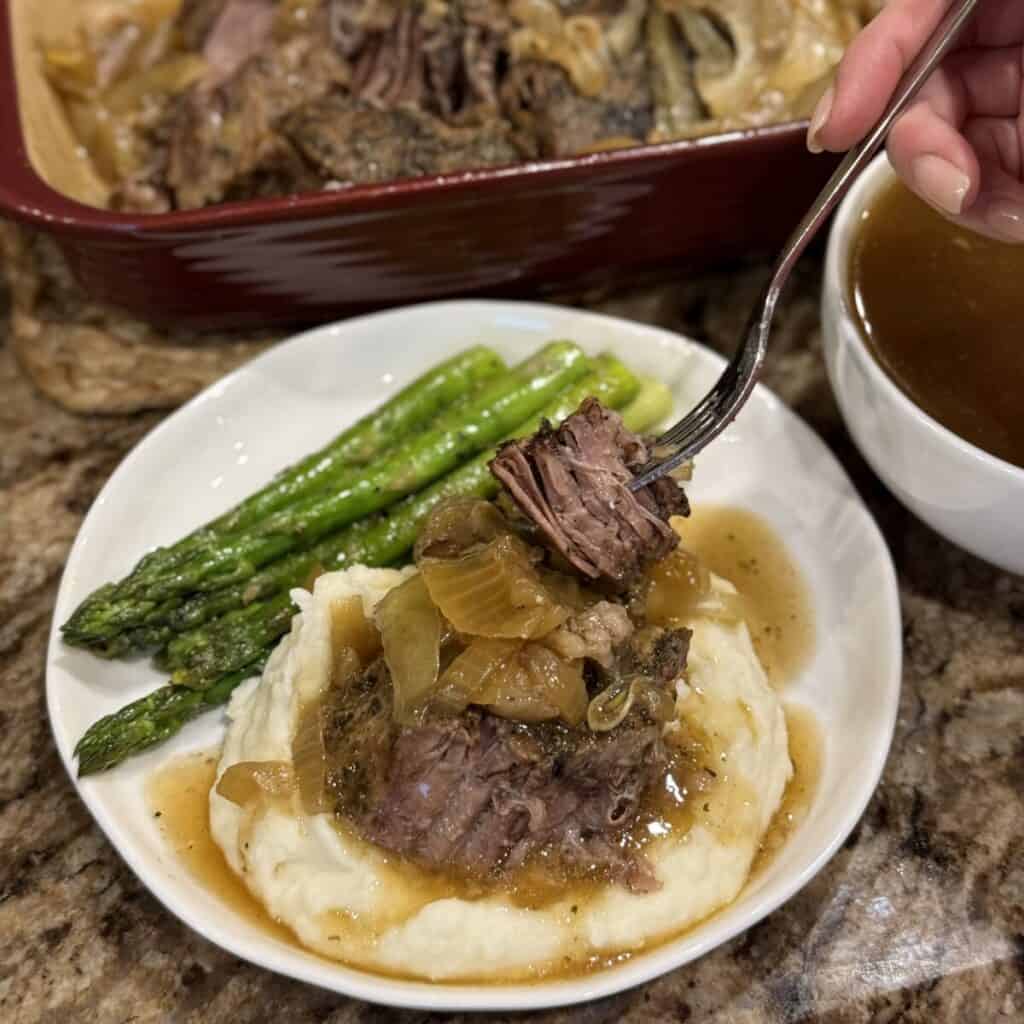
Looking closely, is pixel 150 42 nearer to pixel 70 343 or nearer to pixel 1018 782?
pixel 70 343

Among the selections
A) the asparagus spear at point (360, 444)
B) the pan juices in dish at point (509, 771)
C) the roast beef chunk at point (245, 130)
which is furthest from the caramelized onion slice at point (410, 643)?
the roast beef chunk at point (245, 130)

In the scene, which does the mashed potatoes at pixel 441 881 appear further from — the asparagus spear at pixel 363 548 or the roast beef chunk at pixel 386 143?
the roast beef chunk at pixel 386 143

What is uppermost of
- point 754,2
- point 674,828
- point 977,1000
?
point 754,2

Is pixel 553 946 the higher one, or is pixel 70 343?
pixel 70 343

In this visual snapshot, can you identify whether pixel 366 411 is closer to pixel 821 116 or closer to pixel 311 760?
pixel 311 760

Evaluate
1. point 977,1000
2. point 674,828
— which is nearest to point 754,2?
point 674,828

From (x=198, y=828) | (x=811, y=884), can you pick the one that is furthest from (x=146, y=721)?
(x=811, y=884)

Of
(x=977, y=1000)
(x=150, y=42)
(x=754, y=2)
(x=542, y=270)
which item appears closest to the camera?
(x=977, y=1000)
